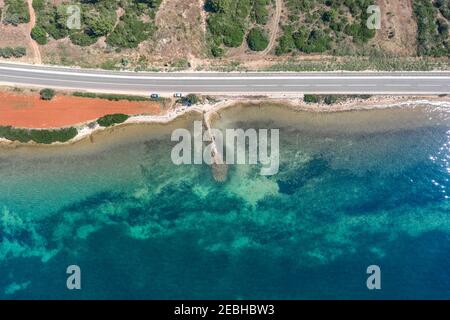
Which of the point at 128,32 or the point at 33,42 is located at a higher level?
the point at 128,32

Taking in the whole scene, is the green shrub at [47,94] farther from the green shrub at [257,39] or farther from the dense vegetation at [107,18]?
the green shrub at [257,39]

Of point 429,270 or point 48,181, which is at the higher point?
point 48,181

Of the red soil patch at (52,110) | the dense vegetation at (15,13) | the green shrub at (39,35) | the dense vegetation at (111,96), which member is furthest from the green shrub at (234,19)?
the dense vegetation at (15,13)

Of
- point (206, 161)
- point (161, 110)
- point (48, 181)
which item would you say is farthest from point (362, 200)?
point (48, 181)

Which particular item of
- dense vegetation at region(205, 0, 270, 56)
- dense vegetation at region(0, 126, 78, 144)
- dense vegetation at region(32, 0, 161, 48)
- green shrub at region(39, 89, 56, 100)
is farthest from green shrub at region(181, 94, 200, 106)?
green shrub at region(39, 89, 56, 100)

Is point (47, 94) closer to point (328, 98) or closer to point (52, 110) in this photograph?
point (52, 110)

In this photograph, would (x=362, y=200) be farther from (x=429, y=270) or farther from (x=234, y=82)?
(x=234, y=82)

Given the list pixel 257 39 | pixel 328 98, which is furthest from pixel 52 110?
pixel 328 98
